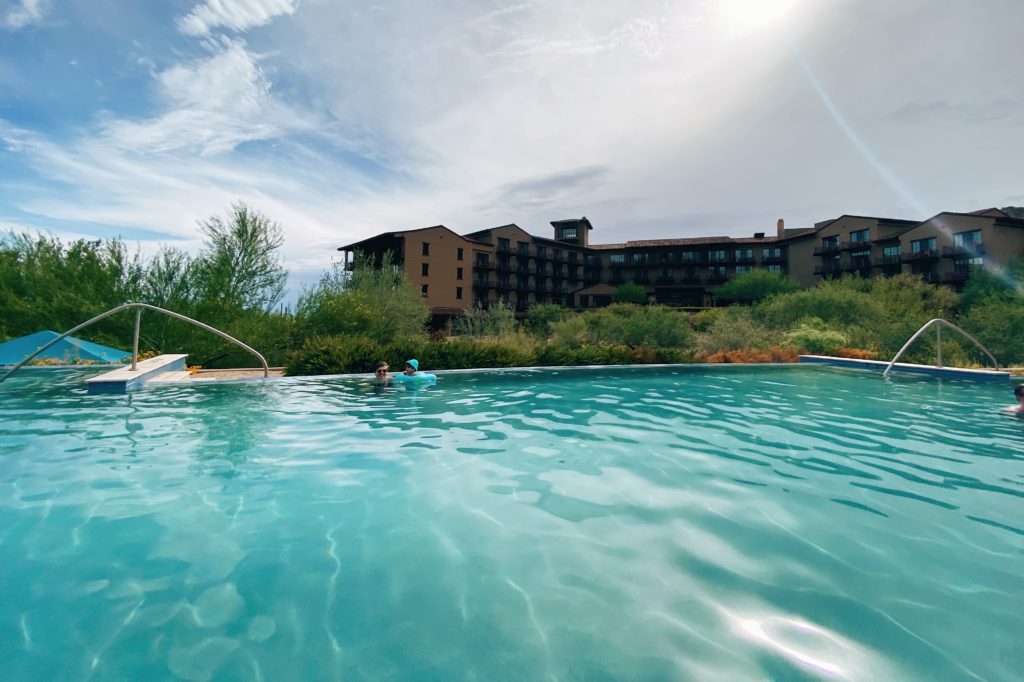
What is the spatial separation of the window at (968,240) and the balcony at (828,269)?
1054 cm

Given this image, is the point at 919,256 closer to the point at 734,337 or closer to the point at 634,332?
the point at 734,337

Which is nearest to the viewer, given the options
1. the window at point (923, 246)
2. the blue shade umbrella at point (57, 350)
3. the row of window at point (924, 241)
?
the blue shade umbrella at point (57, 350)

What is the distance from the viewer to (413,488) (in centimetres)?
548

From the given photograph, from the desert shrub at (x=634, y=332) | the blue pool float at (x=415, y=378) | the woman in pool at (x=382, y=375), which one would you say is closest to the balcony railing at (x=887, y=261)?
the desert shrub at (x=634, y=332)

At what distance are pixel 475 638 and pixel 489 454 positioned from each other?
12.8 ft

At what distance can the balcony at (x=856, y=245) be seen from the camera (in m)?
55.7

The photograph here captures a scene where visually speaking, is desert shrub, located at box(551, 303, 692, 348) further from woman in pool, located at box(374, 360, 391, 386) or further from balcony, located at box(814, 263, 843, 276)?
balcony, located at box(814, 263, 843, 276)

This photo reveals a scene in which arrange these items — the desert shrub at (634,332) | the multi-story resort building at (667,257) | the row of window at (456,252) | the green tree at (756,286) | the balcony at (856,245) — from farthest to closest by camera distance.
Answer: the balcony at (856,245), the green tree at (756,286), the row of window at (456,252), the multi-story resort building at (667,257), the desert shrub at (634,332)

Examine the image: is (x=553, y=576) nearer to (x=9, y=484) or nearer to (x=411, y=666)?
(x=411, y=666)

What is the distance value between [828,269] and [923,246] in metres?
9.17

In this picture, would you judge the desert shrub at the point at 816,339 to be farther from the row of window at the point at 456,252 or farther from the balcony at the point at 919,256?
the balcony at the point at 919,256

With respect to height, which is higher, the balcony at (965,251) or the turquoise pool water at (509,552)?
the balcony at (965,251)

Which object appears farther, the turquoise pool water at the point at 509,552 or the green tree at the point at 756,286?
the green tree at the point at 756,286

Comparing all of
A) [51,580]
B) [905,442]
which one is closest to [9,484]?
[51,580]
